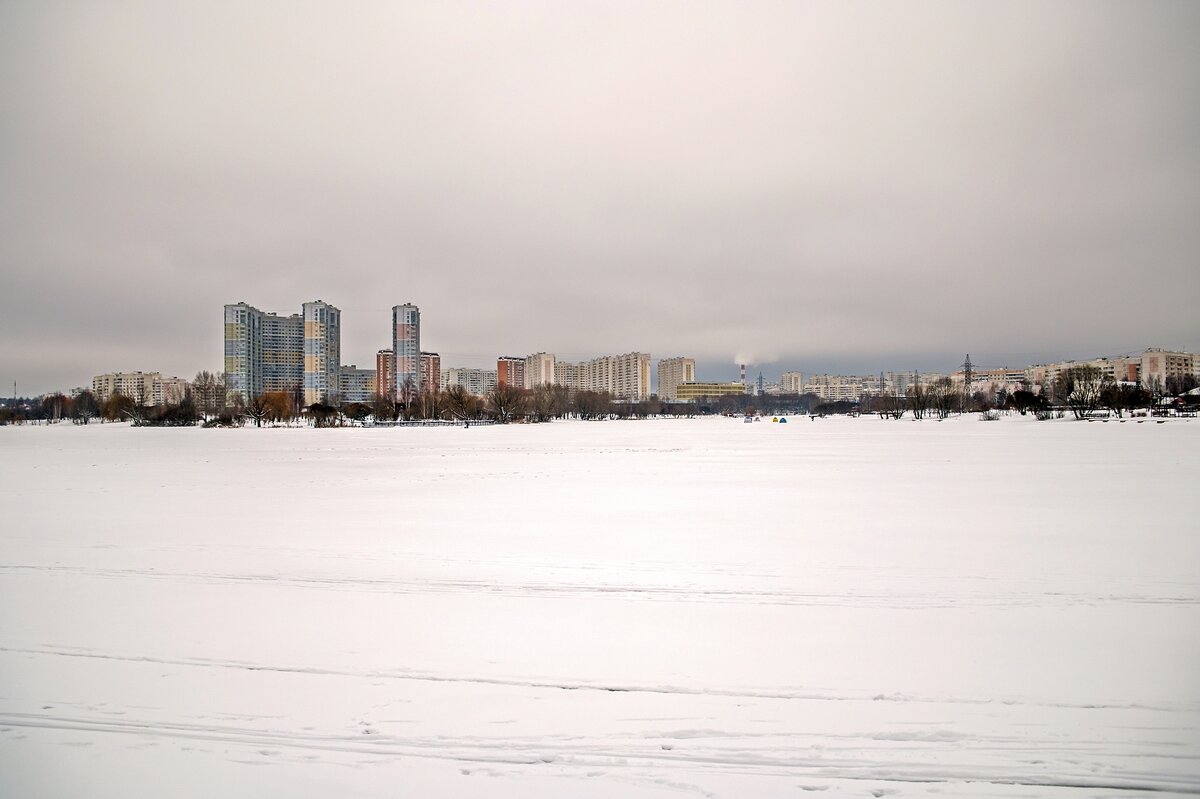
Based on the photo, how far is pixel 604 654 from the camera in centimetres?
589

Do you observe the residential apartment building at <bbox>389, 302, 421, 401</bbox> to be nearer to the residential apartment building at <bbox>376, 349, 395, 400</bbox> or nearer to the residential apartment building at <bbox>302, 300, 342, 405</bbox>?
the residential apartment building at <bbox>376, 349, 395, 400</bbox>

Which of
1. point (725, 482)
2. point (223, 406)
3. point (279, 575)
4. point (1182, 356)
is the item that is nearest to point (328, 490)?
point (279, 575)

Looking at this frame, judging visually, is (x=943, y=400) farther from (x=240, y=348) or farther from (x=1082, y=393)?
(x=240, y=348)

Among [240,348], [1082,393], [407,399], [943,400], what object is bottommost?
[943,400]

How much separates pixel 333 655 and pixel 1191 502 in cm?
1720

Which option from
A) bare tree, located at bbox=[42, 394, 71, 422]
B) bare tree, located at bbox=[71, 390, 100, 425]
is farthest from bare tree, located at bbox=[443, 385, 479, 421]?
bare tree, located at bbox=[42, 394, 71, 422]

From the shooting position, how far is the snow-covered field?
413 cm

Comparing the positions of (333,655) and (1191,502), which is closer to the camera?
(333,655)

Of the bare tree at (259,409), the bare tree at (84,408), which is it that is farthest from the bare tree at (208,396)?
the bare tree at (84,408)

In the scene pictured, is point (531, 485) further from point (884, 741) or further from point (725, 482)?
point (884, 741)

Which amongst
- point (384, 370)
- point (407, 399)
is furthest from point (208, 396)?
point (384, 370)

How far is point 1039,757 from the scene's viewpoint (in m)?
4.19

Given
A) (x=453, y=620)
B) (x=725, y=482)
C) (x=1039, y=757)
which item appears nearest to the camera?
(x=1039, y=757)

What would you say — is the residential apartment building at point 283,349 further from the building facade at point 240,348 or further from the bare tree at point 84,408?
the bare tree at point 84,408
